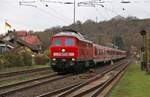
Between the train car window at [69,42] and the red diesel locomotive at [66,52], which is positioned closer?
the red diesel locomotive at [66,52]

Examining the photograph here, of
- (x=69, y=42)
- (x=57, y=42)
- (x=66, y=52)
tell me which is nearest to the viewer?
(x=66, y=52)

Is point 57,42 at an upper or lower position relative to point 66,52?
upper

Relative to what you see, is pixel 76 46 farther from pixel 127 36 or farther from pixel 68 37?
pixel 127 36

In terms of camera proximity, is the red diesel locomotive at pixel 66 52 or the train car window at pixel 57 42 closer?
the red diesel locomotive at pixel 66 52

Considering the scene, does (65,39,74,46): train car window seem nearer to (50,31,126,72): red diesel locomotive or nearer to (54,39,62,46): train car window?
(50,31,126,72): red diesel locomotive

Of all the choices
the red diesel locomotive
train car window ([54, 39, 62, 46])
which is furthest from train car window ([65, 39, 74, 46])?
train car window ([54, 39, 62, 46])

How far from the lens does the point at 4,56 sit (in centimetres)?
5303

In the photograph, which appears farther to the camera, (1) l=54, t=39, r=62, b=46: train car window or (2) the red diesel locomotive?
(1) l=54, t=39, r=62, b=46: train car window

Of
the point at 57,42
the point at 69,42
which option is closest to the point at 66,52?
the point at 69,42

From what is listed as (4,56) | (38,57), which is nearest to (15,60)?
(4,56)

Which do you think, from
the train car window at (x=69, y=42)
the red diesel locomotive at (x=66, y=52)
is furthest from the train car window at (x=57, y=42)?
the train car window at (x=69, y=42)

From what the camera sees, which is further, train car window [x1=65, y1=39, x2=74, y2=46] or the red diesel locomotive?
train car window [x1=65, y1=39, x2=74, y2=46]

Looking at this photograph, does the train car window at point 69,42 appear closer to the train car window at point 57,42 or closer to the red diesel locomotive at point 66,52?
the red diesel locomotive at point 66,52

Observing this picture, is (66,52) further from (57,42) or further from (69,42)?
(57,42)
